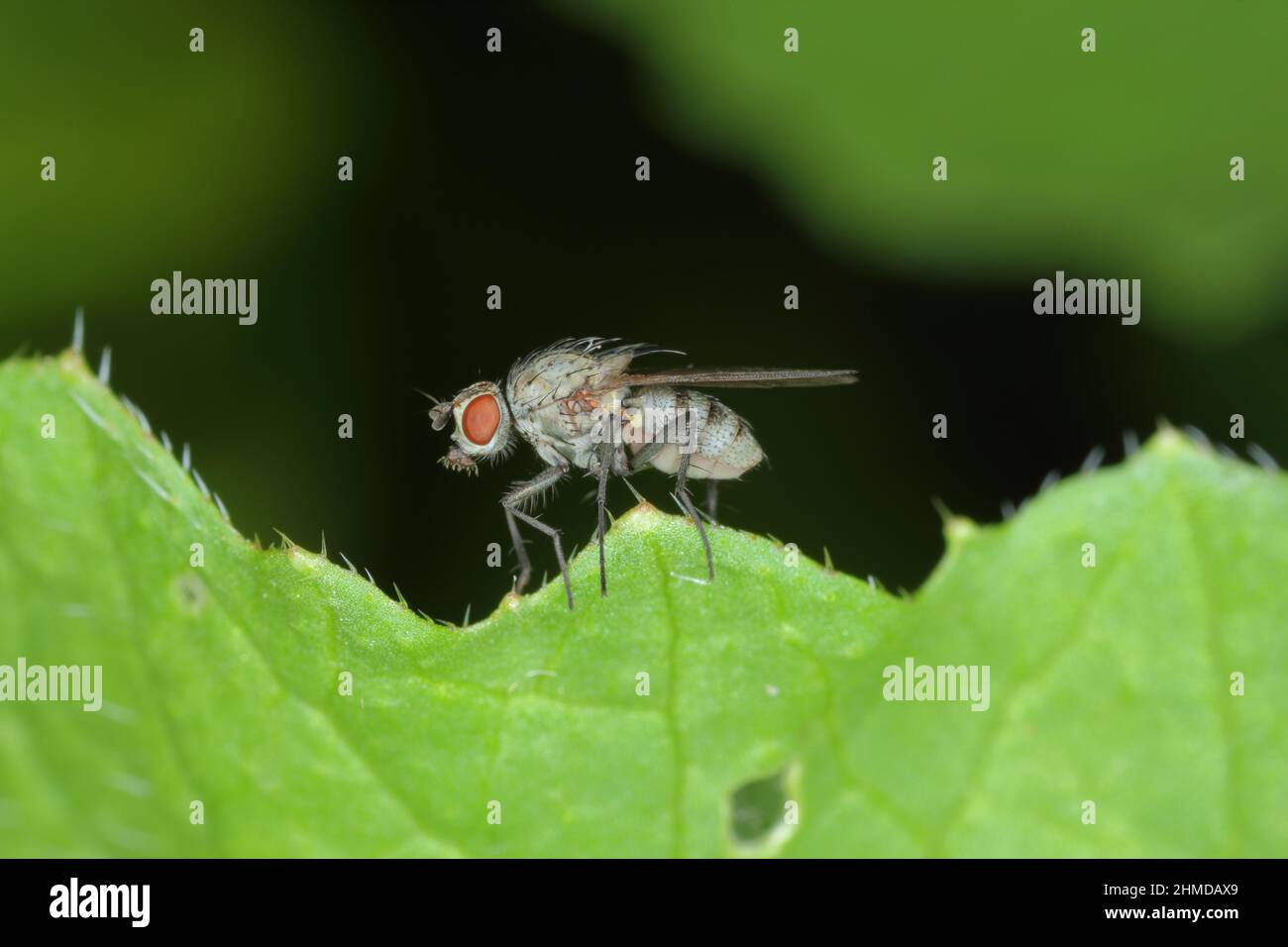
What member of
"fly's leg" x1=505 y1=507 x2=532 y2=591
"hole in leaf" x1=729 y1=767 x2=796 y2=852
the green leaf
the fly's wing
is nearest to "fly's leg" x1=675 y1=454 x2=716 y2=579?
the green leaf

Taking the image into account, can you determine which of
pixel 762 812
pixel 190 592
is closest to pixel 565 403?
pixel 190 592

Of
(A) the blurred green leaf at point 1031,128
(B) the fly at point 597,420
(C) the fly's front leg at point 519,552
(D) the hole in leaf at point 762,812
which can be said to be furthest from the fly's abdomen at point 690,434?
(D) the hole in leaf at point 762,812

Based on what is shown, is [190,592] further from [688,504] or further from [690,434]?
[690,434]

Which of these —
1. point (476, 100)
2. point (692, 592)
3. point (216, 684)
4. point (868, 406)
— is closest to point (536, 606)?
point (692, 592)

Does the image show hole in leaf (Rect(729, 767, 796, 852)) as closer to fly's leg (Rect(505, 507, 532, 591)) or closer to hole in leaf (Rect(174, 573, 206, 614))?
hole in leaf (Rect(174, 573, 206, 614))

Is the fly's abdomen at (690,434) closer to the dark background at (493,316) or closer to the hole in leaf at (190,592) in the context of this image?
the dark background at (493,316)

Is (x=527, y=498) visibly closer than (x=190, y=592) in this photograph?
No
